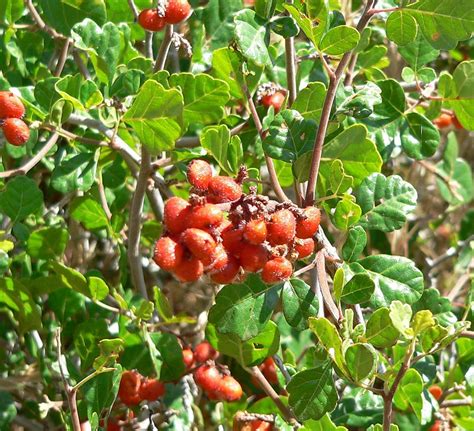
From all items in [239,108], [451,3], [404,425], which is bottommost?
[404,425]

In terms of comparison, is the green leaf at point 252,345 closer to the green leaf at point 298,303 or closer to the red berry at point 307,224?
the green leaf at point 298,303

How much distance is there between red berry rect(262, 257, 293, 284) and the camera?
3.71 ft

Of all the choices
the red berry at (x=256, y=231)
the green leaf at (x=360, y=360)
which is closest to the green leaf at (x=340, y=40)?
the red berry at (x=256, y=231)

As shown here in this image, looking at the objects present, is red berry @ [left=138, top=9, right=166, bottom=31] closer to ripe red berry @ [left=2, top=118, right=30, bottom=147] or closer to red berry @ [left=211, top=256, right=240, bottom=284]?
ripe red berry @ [left=2, top=118, right=30, bottom=147]

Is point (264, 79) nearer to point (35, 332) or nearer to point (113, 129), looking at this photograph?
point (113, 129)

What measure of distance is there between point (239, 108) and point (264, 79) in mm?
78

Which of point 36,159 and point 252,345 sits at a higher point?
point 36,159

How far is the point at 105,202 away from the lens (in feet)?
5.51

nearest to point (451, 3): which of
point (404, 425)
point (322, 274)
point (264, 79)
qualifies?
point (322, 274)

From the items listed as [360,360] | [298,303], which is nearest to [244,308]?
[298,303]

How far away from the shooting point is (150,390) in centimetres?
161

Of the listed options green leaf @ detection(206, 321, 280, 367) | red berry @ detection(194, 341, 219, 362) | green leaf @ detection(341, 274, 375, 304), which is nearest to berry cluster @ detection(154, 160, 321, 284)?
green leaf @ detection(341, 274, 375, 304)

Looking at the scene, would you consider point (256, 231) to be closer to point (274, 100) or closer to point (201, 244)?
point (201, 244)

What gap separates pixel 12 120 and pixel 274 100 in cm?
50
